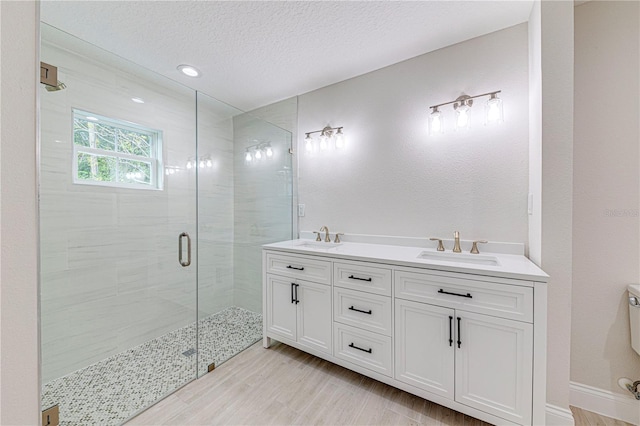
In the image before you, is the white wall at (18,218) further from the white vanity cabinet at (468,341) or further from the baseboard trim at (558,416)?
the baseboard trim at (558,416)

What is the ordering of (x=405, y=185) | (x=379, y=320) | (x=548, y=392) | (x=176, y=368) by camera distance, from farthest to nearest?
(x=405, y=185) → (x=176, y=368) → (x=379, y=320) → (x=548, y=392)

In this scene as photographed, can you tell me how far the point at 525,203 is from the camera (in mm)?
1718

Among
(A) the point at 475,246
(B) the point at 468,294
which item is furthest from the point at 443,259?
(B) the point at 468,294

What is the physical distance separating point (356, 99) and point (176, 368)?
9.09 ft

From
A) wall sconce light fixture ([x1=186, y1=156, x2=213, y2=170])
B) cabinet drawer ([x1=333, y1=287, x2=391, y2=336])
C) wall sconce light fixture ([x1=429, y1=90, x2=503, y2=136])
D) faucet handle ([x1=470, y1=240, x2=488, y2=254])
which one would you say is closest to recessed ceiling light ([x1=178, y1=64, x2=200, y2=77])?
wall sconce light fixture ([x1=186, y1=156, x2=213, y2=170])

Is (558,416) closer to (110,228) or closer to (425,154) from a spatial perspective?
(425,154)

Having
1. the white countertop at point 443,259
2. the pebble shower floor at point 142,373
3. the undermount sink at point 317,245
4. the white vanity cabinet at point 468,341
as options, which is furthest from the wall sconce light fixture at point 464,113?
the pebble shower floor at point 142,373

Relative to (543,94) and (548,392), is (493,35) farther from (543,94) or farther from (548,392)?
(548,392)

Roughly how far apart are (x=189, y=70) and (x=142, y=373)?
253 cm

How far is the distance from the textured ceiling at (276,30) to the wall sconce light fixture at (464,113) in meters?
0.47

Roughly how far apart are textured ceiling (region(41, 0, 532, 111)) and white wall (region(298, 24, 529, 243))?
0.56ft

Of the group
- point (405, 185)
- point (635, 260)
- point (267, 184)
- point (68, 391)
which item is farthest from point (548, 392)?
point (68, 391)

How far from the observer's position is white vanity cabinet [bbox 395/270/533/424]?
1.28 meters

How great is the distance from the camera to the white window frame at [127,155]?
1.91 m
